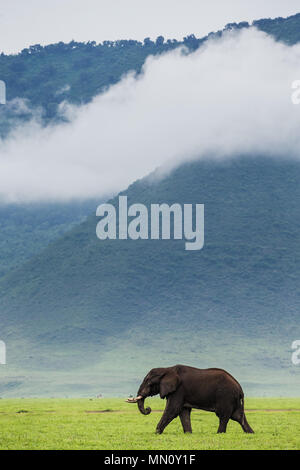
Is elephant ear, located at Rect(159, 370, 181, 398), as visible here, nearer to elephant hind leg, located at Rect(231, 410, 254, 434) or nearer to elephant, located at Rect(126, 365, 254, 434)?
elephant, located at Rect(126, 365, 254, 434)

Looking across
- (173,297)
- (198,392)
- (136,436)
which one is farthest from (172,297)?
(198,392)

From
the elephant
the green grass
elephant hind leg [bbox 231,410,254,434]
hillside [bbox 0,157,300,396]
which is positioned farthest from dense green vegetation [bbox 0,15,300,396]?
the elephant

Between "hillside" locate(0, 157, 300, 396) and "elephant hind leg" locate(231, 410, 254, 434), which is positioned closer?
"elephant hind leg" locate(231, 410, 254, 434)

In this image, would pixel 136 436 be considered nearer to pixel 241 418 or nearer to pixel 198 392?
pixel 198 392

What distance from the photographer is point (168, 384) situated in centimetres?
2897

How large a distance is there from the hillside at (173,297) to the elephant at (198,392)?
8258 cm

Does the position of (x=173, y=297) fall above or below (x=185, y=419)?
above

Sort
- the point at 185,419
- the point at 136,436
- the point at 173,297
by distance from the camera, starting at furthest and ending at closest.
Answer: the point at 173,297
the point at 185,419
the point at 136,436

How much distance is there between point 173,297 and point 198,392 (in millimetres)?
122836

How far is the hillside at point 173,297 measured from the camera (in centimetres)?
12875

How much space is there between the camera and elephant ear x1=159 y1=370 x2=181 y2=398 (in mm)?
28922

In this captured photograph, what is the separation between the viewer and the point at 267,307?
145125 mm

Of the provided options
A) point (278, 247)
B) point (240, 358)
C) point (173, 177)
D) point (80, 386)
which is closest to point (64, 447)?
point (80, 386)

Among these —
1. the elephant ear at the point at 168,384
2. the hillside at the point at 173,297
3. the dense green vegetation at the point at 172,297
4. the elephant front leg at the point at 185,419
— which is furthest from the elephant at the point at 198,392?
the dense green vegetation at the point at 172,297
